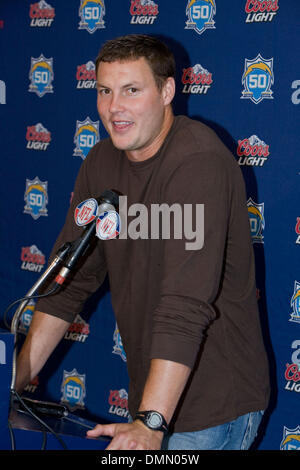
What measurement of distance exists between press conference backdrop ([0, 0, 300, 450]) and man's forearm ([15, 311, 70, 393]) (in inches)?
50.2

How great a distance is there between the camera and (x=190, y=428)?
5.09 ft

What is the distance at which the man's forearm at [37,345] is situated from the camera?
1.61 metres

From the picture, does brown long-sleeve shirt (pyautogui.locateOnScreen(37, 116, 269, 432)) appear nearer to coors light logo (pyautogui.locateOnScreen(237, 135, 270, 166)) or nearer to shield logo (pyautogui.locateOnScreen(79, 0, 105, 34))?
coors light logo (pyautogui.locateOnScreen(237, 135, 270, 166))

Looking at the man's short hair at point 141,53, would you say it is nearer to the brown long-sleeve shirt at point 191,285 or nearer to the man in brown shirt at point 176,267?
the man in brown shirt at point 176,267

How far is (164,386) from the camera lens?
129cm

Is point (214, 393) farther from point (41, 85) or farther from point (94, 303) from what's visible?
point (41, 85)

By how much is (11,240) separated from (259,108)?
1756mm

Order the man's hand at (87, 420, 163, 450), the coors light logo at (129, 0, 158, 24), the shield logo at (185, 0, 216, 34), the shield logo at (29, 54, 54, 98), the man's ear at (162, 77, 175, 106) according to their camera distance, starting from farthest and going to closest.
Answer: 1. the shield logo at (29, 54, 54, 98)
2. the coors light logo at (129, 0, 158, 24)
3. the shield logo at (185, 0, 216, 34)
4. the man's ear at (162, 77, 175, 106)
5. the man's hand at (87, 420, 163, 450)

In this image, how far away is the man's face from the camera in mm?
1613

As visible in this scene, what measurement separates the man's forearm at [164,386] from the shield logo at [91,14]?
231 centimetres

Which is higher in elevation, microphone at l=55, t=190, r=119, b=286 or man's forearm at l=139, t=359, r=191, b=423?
microphone at l=55, t=190, r=119, b=286

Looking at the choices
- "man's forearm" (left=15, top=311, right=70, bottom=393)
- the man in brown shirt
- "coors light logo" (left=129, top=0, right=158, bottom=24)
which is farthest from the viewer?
"coors light logo" (left=129, top=0, right=158, bottom=24)

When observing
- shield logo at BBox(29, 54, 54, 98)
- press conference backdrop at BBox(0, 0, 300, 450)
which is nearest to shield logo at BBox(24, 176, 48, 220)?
press conference backdrop at BBox(0, 0, 300, 450)

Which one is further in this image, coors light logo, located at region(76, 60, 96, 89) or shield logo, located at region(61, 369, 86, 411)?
shield logo, located at region(61, 369, 86, 411)
